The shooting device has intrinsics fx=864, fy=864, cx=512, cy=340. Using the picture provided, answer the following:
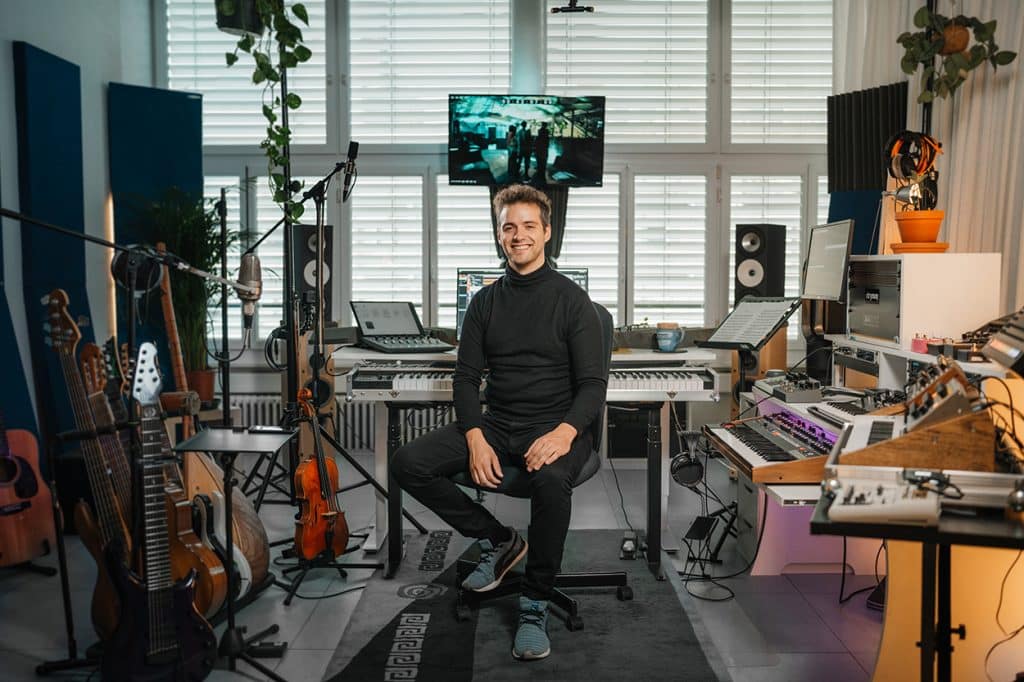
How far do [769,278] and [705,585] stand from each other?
251 centimetres

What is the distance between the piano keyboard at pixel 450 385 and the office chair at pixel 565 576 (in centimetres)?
26

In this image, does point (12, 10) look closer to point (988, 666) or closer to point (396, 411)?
point (396, 411)

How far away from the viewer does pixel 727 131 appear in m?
5.68

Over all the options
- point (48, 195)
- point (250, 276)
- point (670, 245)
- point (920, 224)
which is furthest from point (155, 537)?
point (670, 245)

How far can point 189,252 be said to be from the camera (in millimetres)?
4910

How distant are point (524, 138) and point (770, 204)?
1.71 meters

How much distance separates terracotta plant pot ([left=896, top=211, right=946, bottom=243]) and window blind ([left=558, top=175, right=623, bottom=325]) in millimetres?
2666

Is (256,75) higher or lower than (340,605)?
higher

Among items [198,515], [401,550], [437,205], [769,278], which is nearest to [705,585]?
[401,550]

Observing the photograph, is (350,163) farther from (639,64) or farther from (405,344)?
(639,64)

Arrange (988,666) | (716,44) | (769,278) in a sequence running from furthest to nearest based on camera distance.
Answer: (716,44) → (769,278) → (988,666)

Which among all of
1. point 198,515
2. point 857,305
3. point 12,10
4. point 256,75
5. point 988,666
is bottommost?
point 988,666

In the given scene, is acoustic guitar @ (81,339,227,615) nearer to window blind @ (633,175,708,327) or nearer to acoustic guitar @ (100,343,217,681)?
acoustic guitar @ (100,343,217,681)

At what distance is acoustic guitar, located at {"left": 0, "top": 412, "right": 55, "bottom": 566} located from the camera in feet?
10.8
